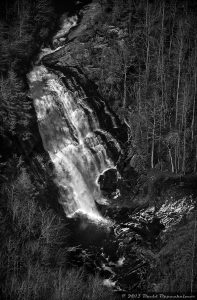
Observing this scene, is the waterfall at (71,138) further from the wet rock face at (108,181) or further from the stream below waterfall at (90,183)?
the wet rock face at (108,181)

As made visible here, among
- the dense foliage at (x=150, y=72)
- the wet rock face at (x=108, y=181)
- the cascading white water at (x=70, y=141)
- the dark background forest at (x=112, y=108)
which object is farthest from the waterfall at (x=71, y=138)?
the dense foliage at (x=150, y=72)

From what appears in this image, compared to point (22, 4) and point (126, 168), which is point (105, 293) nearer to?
point (126, 168)

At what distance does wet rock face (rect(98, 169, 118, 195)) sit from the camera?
3681cm

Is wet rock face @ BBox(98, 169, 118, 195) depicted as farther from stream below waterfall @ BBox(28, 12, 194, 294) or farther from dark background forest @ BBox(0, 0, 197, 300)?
dark background forest @ BBox(0, 0, 197, 300)

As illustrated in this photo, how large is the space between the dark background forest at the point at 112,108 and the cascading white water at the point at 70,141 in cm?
123

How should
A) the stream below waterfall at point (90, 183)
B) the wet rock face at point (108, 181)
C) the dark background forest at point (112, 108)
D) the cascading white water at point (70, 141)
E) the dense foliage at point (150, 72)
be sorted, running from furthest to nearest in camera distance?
the dense foliage at point (150, 72) < the wet rock face at point (108, 181) < the cascading white water at point (70, 141) < the stream below waterfall at point (90, 183) < the dark background forest at point (112, 108)

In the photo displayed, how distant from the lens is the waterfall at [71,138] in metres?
35.5

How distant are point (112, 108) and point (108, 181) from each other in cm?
994

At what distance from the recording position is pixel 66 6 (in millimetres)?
55406

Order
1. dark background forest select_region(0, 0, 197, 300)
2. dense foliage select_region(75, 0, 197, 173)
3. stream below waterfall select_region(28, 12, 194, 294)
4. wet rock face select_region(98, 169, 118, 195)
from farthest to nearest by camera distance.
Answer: dense foliage select_region(75, 0, 197, 173) → wet rock face select_region(98, 169, 118, 195) → stream below waterfall select_region(28, 12, 194, 294) → dark background forest select_region(0, 0, 197, 300)

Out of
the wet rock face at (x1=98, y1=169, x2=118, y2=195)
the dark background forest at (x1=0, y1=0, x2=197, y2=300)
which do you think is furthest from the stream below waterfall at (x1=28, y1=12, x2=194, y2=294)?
the dark background forest at (x1=0, y1=0, x2=197, y2=300)

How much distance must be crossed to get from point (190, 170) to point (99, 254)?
43.2 ft

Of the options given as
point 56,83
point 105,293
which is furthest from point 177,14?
point 105,293

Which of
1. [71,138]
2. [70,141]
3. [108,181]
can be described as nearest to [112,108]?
[71,138]
